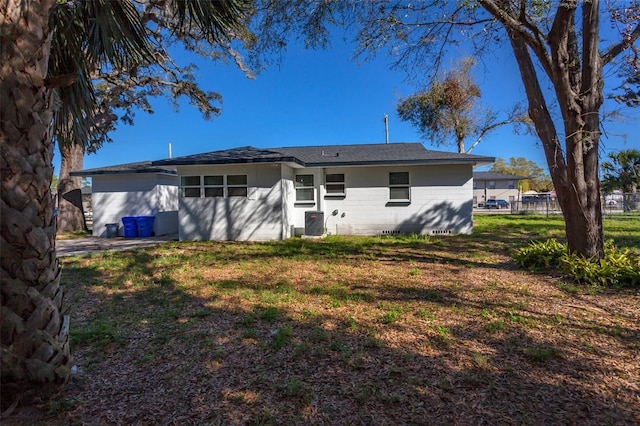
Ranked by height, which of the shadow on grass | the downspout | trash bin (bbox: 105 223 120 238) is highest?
the downspout

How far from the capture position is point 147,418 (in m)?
2.27

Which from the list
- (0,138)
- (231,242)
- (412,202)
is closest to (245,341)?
(0,138)

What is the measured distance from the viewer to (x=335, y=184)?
13055mm

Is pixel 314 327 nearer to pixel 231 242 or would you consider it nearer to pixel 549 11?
pixel 549 11

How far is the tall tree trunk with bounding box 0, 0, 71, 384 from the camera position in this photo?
2121 millimetres

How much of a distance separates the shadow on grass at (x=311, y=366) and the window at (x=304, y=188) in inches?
322

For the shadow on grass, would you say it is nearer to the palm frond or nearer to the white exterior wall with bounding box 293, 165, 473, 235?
the palm frond

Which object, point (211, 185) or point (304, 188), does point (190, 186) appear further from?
point (304, 188)

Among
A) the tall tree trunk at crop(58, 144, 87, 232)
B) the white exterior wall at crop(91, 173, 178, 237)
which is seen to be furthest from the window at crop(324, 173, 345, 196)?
the tall tree trunk at crop(58, 144, 87, 232)

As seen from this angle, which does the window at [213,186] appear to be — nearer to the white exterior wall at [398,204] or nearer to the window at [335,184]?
the white exterior wall at [398,204]

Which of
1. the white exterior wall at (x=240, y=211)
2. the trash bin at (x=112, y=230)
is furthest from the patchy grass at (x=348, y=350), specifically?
the trash bin at (x=112, y=230)

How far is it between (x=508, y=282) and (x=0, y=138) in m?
6.45

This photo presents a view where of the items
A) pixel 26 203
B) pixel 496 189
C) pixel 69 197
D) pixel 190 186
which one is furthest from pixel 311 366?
pixel 496 189

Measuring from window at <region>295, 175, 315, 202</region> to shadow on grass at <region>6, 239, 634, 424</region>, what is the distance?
8.19 m
